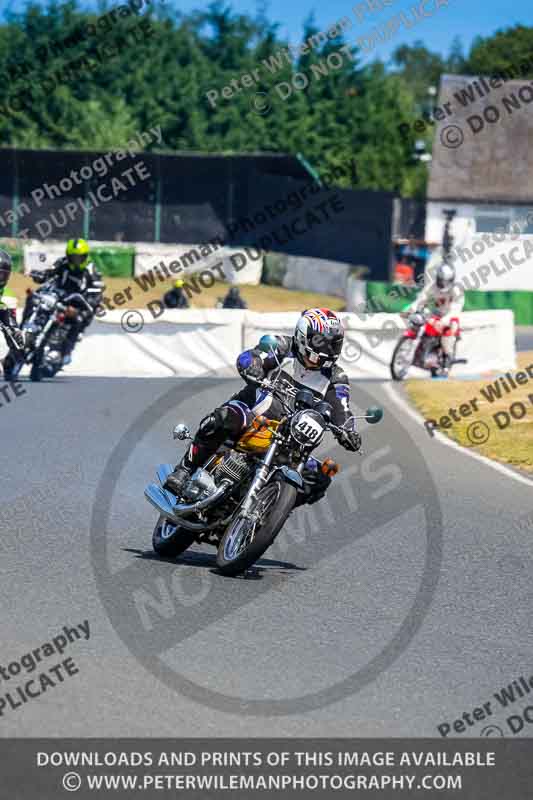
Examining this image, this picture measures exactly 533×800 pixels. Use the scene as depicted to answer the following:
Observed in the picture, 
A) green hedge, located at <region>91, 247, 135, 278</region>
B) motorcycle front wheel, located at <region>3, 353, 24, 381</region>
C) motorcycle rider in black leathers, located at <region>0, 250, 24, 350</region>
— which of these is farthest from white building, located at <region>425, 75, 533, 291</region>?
motorcycle rider in black leathers, located at <region>0, 250, 24, 350</region>

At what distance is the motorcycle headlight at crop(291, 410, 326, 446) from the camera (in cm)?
794

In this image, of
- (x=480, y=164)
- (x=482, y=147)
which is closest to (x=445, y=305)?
(x=480, y=164)

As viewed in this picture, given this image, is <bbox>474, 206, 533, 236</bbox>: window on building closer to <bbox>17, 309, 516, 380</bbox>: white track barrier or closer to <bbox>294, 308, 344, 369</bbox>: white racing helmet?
<bbox>17, 309, 516, 380</bbox>: white track barrier

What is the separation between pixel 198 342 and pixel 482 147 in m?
36.3

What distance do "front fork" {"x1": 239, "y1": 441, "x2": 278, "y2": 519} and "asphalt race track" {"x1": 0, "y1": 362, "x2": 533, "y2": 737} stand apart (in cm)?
43

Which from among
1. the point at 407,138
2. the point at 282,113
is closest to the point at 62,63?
the point at 282,113

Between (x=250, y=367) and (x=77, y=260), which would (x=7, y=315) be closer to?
(x=250, y=367)

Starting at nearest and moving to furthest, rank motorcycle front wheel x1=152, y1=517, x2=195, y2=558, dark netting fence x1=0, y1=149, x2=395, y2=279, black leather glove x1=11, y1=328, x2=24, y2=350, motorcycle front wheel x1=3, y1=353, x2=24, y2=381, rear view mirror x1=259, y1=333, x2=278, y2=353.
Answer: rear view mirror x1=259, y1=333, x2=278, y2=353, motorcycle front wheel x1=152, y1=517, x2=195, y2=558, black leather glove x1=11, y1=328, x2=24, y2=350, motorcycle front wheel x1=3, y1=353, x2=24, y2=381, dark netting fence x1=0, y1=149, x2=395, y2=279

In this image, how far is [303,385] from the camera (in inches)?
336

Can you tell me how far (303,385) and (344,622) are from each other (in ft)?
5.68

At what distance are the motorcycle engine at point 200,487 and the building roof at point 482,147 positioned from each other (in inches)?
1993

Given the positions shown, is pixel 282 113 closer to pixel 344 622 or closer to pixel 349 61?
pixel 349 61

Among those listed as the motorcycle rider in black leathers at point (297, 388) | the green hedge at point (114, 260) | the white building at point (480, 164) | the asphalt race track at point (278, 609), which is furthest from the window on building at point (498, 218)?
the motorcycle rider in black leathers at point (297, 388)

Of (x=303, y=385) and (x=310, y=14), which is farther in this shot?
(x=310, y=14)
